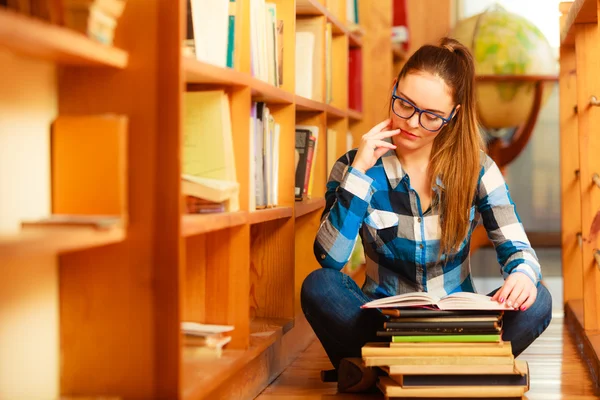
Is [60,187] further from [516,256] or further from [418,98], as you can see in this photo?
[516,256]

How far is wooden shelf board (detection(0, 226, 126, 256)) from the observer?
103 cm

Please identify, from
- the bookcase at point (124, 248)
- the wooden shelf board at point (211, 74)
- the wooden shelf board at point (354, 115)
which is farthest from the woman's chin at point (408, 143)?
the wooden shelf board at point (354, 115)

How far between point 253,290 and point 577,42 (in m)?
1.27

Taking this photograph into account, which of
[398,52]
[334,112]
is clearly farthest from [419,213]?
[398,52]

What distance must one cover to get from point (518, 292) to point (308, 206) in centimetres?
86

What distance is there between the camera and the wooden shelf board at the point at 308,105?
245 centimetres

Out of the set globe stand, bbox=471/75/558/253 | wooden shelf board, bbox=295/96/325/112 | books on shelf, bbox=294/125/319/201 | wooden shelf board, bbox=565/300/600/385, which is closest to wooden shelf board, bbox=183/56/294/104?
wooden shelf board, bbox=295/96/325/112

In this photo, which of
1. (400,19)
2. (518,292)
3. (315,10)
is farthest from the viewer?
(400,19)

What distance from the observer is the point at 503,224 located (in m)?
2.07

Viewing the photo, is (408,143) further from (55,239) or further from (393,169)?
(55,239)

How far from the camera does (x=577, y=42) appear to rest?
266 cm

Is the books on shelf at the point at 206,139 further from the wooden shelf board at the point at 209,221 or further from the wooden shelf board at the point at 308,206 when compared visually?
the wooden shelf board at the point at 308,206

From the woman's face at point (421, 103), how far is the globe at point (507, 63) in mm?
2358

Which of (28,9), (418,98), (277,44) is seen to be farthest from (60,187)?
(277,44)
